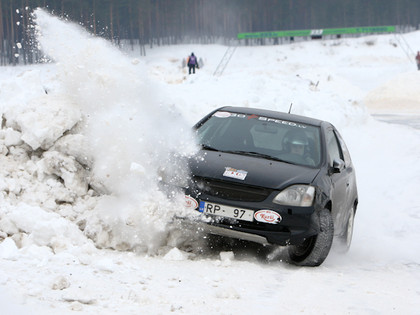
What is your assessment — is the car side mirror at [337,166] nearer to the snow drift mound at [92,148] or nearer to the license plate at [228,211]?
the license plate at [228,211]

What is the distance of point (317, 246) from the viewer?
19.8 ft

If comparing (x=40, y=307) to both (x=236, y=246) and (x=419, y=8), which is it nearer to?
(x=236, y=246)

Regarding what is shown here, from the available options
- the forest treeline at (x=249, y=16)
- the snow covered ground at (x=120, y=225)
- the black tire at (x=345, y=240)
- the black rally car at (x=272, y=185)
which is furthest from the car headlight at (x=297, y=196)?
the forest treeline at (x=249, y=16)

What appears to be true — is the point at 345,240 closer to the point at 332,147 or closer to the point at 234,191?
the point at 332,147

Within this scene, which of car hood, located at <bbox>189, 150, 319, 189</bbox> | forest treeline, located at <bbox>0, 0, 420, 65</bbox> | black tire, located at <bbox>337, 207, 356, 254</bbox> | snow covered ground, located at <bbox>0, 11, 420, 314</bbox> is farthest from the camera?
forest treeline, located at <bbox>0, 0, 420, 65</bbox>

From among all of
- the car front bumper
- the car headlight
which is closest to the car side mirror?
the car headlight

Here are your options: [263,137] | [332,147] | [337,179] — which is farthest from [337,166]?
[263,137]

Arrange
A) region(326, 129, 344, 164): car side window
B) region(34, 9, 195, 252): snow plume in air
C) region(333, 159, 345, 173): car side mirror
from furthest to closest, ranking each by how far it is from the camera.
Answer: region(326, 129, 344, 164): car side window < region(333, 159, 345, 173): car side mirror < region(34, 9, 195, 252): snow plume in air

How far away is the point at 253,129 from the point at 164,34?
245 ft

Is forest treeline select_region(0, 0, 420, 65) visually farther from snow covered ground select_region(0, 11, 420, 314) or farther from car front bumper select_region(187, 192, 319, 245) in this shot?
car front bumper select_region(187, 192, 319, 245)

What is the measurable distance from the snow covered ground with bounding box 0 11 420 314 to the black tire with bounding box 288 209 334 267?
0.13 meters

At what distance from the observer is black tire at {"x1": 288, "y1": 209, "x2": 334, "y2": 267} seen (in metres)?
6.04

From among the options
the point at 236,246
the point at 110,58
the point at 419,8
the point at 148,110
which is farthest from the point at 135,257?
the point at 419,8

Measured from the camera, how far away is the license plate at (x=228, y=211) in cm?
582
